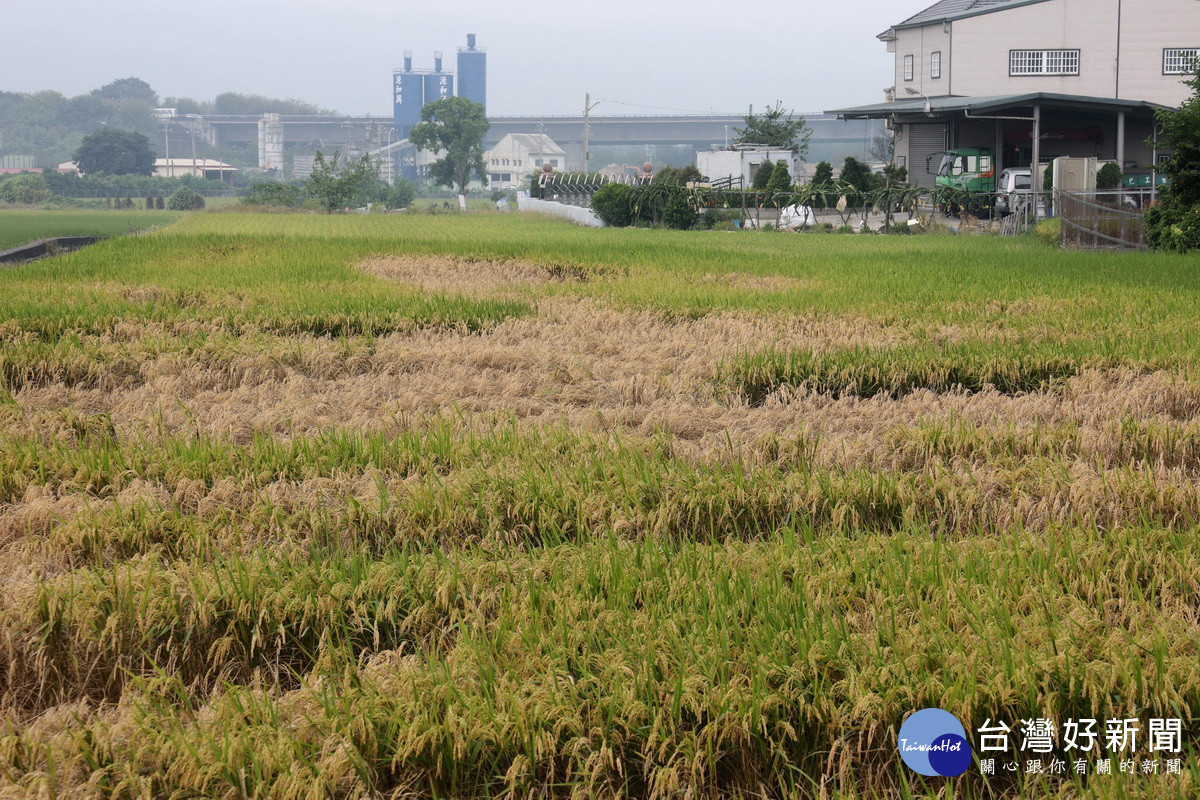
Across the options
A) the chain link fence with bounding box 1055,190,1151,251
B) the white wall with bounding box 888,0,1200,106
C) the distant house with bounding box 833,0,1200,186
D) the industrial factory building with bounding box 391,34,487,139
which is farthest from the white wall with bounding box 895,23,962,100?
the industrial factory building with bounding box 391,34,487,139

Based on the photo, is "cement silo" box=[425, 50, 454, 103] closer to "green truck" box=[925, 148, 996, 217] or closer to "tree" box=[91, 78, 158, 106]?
"tree" box=[91, 78, 158, 106]

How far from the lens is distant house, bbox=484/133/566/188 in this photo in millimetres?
137625

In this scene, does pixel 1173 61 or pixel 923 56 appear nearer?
pixel 1173 61

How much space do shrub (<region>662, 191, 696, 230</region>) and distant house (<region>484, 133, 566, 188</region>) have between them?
108178 mm

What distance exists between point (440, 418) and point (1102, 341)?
15.2ft

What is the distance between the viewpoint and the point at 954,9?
40062 mm

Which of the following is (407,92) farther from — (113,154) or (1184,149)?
(1184,149)

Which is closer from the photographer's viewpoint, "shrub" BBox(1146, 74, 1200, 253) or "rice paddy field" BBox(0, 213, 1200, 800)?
"rice paddy field" BBox(0, 213, 1200, 800)

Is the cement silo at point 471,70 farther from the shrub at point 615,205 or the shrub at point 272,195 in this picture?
the shrub at point 615,205

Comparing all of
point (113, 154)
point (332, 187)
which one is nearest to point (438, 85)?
point (113, 154)

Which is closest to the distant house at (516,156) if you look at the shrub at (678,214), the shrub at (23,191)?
the shrub at (23,191)

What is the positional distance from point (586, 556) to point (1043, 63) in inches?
1585

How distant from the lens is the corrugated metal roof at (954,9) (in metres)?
37.6

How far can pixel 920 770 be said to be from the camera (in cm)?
216
